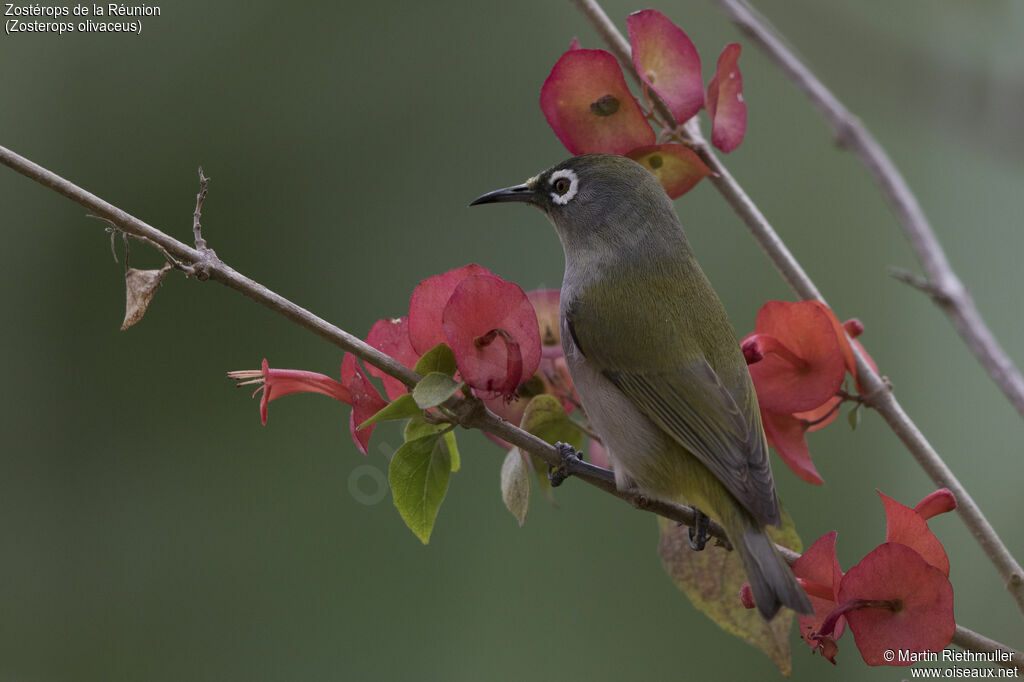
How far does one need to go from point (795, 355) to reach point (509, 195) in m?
1.01

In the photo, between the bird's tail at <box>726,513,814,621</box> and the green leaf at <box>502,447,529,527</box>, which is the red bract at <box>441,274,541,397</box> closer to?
the green leaf at <box>502,447,529,527</box>

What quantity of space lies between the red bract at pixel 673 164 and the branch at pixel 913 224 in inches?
12.1

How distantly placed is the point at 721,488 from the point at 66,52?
5.79 m

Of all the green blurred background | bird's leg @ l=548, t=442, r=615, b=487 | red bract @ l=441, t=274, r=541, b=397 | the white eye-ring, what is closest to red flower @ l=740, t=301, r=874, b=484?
bird's leg @ l=548, t=442, r=615, b=487

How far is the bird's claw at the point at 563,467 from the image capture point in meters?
2.00

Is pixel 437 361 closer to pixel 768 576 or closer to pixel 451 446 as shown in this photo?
pixel 451 446

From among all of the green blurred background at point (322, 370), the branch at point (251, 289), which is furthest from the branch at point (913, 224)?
the green blurred background at point (322, 370)

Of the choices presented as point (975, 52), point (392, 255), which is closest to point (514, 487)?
point (975, 52)

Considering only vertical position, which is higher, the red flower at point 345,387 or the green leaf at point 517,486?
the red flower at point 345,387

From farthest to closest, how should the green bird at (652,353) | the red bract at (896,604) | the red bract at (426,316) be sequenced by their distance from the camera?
the green bird at (652,353), the red bract at (426,316), the red bract at (896,604)

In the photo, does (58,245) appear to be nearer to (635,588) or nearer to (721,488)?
(635,588)

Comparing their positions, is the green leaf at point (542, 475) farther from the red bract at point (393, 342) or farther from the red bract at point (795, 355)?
the red bract at point (795, 355)

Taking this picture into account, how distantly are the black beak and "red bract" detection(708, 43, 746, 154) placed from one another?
0.68m

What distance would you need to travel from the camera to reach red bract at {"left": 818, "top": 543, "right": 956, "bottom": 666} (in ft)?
5.12
